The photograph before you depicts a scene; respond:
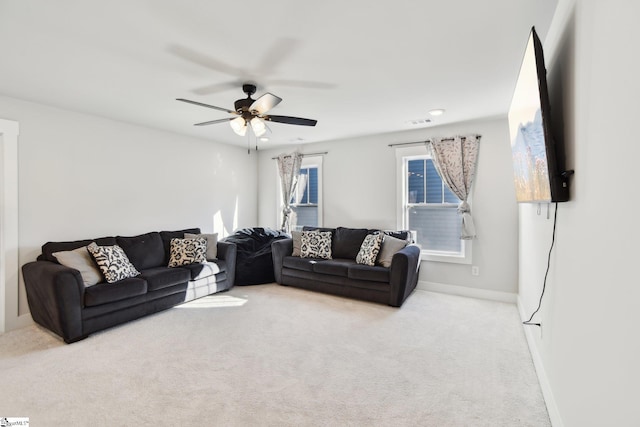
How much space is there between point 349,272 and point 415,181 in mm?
1888

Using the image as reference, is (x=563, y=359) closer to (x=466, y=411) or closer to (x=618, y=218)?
(x=466, y=411)

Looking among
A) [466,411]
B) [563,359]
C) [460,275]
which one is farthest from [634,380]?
[460,275]

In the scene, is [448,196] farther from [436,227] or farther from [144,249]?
[144,249]

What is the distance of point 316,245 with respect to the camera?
492 cm

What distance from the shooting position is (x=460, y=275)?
449 centimetres

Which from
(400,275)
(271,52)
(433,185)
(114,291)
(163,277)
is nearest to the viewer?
(271,52)

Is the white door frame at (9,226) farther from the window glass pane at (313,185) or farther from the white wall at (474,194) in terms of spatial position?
the window glass pane at (313,185)

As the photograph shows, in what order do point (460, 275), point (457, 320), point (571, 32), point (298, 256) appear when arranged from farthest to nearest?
1. point (298, 256)
2. point (460, 275)
3. point (457, 320)
4. point (571, 32)

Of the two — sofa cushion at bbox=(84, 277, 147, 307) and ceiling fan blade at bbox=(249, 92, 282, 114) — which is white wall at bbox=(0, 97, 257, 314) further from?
ceiling fan blade at bbox=(249, 92, 282, 114)

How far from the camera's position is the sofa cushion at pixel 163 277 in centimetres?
361

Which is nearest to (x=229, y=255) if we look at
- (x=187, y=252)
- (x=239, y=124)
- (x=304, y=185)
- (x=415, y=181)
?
(x=187, y=252)

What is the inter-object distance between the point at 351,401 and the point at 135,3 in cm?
284

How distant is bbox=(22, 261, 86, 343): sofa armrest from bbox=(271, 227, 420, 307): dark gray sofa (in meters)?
2.62

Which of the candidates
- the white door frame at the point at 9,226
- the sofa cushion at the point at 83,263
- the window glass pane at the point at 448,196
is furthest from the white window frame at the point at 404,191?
the white door frame at the point at 9,226
